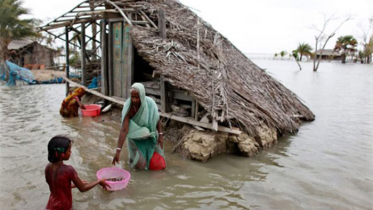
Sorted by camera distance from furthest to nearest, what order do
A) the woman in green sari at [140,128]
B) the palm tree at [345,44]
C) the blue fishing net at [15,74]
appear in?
the palm tree at [345,44], the blue fishing net at [15,74], the woman in green sari at [140,128]

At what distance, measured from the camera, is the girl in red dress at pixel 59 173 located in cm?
273

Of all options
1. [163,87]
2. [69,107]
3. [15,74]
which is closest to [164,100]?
[163,87]

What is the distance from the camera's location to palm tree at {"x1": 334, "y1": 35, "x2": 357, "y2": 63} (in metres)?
47.6

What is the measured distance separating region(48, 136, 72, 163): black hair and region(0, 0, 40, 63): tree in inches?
878

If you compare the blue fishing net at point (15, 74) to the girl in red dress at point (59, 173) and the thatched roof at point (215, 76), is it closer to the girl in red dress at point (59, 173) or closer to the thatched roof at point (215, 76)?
the thatched roof at point (215, 76)

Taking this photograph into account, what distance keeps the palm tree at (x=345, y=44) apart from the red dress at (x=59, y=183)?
54.7 m

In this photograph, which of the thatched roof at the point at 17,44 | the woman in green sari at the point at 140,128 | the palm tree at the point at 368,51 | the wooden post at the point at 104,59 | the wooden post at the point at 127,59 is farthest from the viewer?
the palm tree at the point at 368,51

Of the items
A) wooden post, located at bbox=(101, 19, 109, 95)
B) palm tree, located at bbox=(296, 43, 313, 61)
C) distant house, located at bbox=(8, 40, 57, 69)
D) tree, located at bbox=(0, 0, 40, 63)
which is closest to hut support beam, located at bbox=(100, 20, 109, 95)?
wooden post, located at bbox=(101, 19, 109, 95)

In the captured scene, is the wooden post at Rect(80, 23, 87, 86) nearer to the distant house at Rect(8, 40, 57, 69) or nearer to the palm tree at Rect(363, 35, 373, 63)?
the distant house at Rect(8, 40, 57, 69)

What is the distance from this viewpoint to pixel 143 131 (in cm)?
399

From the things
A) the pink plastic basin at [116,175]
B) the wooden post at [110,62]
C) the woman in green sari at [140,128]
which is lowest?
the pink plastic basin at [116,175]

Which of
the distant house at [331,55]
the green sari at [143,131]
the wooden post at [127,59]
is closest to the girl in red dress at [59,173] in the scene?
the green sari at [143,131]

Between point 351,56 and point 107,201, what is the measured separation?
58382 mm

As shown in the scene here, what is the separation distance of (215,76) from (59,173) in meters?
3.65
